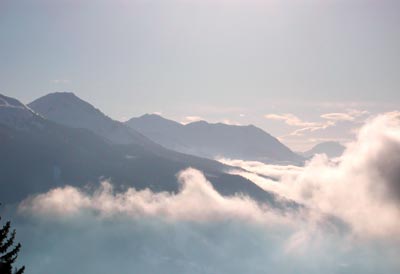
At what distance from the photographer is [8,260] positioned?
77.4 metres

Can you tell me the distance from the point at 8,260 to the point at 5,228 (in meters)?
4.79

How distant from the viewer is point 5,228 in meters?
76.8
